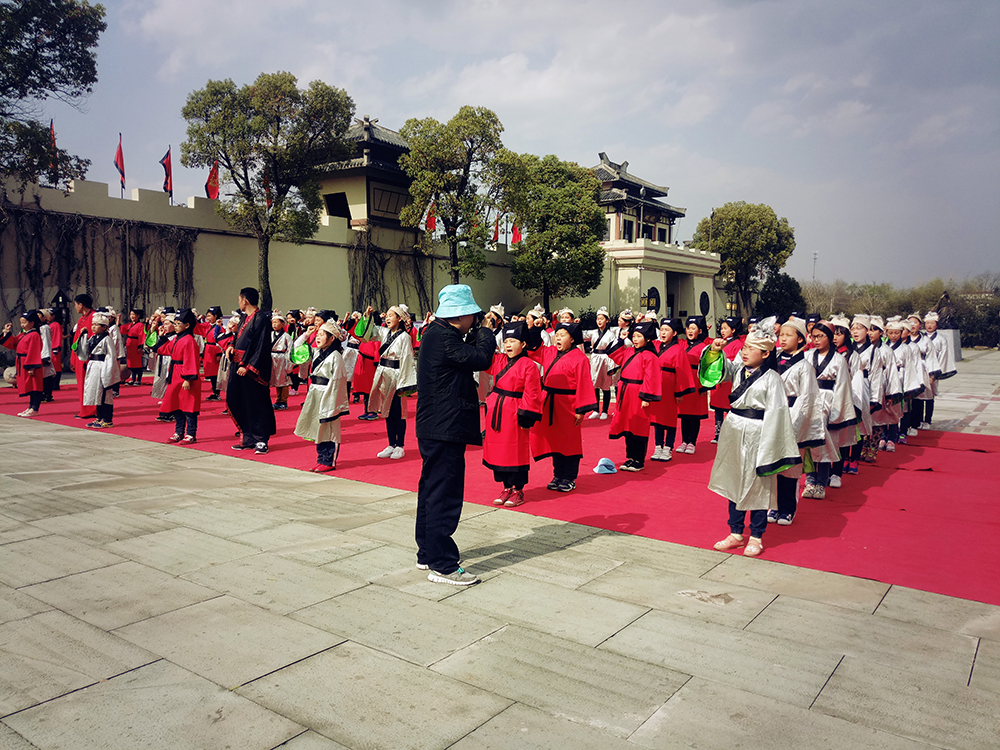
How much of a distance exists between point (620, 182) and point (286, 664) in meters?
46.4

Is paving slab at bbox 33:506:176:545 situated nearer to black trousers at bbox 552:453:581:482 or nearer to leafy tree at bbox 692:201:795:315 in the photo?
black trousers at bbox 552:453:581:482

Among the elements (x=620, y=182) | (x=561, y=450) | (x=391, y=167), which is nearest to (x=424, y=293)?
(x=391, y=167)

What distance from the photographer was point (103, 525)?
5430 millimetres

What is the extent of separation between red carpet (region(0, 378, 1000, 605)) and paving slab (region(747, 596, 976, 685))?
81 cm

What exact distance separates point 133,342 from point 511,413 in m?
11.6

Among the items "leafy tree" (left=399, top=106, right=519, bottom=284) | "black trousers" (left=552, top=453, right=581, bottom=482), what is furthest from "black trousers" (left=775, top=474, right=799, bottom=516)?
"leafy tree" (left=399, top=106, right=519, bottom=284)

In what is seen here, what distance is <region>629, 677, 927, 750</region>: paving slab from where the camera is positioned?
2697 millimetres

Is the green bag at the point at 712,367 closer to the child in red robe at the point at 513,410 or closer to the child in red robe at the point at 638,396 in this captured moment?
the child in red robe at the point at 638,396

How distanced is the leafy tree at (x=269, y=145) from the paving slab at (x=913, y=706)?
2100 cm

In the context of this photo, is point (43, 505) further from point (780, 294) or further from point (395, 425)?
point (780, 294)

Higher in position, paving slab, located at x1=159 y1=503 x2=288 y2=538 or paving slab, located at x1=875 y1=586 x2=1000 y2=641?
paving slab, located at x1=159 y1=503 x2=288 y2=538

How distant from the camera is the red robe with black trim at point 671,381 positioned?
28.1 ft

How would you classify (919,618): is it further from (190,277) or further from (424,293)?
(424,293)

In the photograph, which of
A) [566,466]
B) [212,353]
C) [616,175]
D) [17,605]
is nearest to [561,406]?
[566,466]
